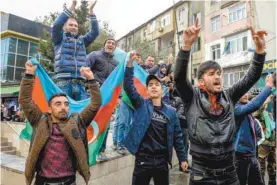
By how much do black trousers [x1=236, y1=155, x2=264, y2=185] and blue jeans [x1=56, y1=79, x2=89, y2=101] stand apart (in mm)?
2923

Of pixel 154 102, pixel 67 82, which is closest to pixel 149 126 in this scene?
pixel 154 102

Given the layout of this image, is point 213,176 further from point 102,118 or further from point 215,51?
point 215,51

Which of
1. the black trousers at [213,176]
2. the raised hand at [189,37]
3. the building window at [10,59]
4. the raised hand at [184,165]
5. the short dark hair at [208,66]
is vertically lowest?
the raised hand at [184,165]

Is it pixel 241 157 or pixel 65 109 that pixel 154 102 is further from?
pixel 241 157

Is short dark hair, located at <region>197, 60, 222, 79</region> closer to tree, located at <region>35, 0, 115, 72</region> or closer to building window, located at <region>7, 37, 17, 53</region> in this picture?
tree, located at <region>35, 0, 115, 72</region>

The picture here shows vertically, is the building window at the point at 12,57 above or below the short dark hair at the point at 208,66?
above

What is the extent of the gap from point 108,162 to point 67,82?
170 cm

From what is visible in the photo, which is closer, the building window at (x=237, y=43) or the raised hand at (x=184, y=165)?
the raised hand at (x=184, y=165)

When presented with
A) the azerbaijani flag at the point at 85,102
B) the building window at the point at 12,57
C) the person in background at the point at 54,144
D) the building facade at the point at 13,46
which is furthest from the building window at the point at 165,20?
the person in background at the point at 54,144

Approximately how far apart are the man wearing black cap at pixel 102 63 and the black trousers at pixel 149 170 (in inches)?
82.1

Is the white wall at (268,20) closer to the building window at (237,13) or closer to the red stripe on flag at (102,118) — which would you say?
the building window at (237,13)

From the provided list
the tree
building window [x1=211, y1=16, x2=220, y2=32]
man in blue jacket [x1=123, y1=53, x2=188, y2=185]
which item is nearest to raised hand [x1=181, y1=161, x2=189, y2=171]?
man in blue jacket [x1=123, y1=53, x2=188, y2=185]

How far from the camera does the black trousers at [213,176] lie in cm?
240

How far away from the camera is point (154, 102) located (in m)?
3.43
